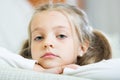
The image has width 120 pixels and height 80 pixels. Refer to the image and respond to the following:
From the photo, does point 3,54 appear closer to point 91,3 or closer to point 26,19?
point 26,19

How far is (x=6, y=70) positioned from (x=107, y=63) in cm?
24

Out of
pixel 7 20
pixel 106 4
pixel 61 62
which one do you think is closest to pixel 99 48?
pixel 61 62

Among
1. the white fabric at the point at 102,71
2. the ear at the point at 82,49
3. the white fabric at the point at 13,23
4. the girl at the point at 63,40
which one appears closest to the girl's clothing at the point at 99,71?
the white fabric at the point at 102,71

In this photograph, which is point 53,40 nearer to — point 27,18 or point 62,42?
point 62,42

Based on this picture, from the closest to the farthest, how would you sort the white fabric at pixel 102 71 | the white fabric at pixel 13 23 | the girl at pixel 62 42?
the white fabric at pixel 102 71, the girl at pixel 62 42, the white fabric at pixel 13 23

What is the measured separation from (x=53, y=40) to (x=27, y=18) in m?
0.64

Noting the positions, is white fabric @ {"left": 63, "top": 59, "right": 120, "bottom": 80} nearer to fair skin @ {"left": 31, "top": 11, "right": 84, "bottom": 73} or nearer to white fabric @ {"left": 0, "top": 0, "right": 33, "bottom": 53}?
fair skin @ {"left": 31, "top": 11, "right": 84, "bottom": 73}

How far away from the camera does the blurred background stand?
1319mm

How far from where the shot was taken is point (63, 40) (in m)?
0.86

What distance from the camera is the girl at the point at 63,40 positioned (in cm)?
83

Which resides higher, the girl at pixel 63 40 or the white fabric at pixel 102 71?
the girl at pixel 63 40

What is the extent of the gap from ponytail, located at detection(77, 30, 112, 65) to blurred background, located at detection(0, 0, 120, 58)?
13cm

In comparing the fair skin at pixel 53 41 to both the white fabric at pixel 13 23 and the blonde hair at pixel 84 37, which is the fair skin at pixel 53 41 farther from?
the white fabric at pixel 13 23

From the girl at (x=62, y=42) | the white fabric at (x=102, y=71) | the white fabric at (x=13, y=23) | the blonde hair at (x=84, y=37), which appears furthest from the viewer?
the white fabric at (x=13, y=23)
